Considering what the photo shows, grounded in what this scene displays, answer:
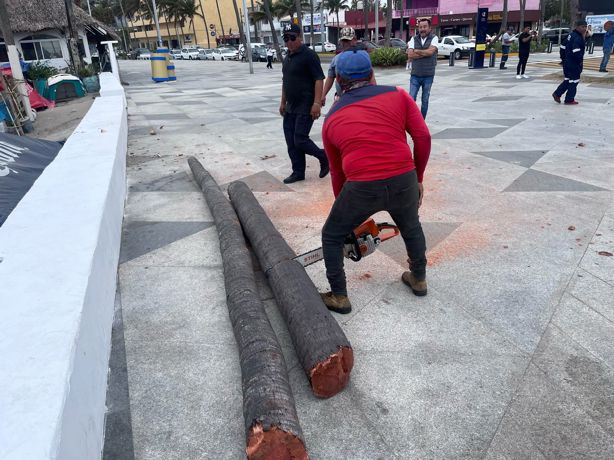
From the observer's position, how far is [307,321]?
8.70 feet

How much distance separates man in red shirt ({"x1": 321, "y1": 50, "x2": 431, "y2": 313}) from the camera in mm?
2703

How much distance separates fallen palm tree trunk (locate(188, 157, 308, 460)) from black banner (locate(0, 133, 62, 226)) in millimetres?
2583

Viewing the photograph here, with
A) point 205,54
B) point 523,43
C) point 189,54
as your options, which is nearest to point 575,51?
point 523,43

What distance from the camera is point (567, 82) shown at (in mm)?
10180

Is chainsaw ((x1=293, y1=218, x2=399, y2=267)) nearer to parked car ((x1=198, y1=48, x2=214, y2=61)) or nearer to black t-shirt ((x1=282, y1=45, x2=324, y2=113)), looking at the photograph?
black t-shirt ((x1=282, y1=45, x2=324, y2=113))

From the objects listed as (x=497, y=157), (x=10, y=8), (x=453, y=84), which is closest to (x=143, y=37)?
(x=10, y=8)

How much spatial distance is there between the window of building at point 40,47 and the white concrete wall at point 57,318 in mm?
27180

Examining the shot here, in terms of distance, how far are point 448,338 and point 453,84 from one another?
47.6 feet

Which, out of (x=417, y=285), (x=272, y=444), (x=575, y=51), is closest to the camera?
(x=272, y=444)

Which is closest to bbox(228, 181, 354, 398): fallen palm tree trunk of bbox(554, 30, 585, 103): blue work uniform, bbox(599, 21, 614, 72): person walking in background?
bbox(554, 30, 585, 103): blue work uniform

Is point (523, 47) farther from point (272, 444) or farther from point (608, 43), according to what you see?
point (272, 444)

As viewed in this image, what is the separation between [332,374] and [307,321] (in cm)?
36

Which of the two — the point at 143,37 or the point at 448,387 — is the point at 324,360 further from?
the point at 143,37

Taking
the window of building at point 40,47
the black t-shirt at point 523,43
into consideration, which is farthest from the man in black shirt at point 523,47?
the window of building at point 40,47
